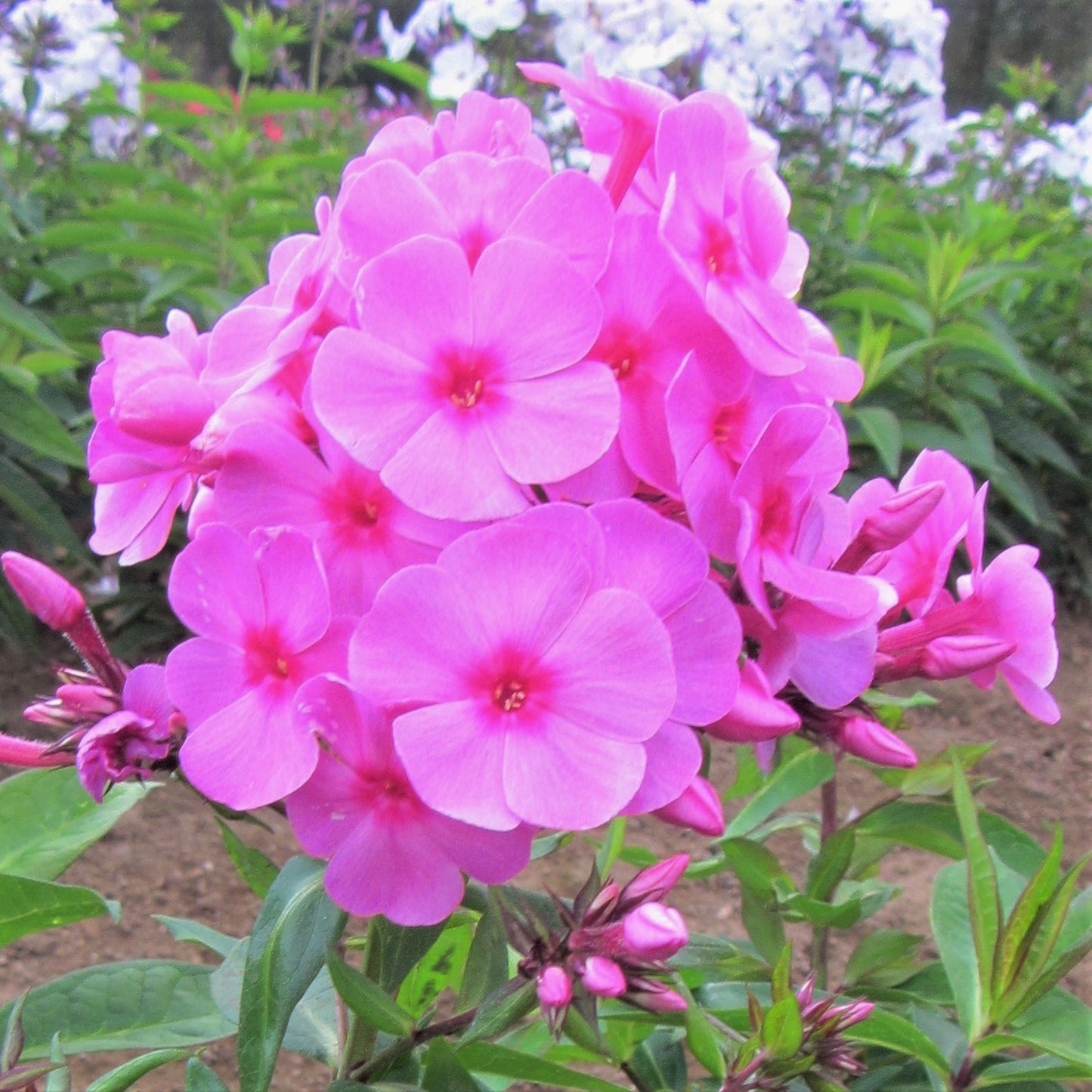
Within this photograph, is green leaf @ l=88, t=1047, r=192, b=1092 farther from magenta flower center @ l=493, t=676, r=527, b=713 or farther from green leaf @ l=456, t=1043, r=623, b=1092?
magenta flower center @ l=493, t=676, r=527, b=713

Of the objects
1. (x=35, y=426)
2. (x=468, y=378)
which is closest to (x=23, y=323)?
(x=35, y=426)

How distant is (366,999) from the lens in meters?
0.72

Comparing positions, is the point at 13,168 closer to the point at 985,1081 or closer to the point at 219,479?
the point at 219,479

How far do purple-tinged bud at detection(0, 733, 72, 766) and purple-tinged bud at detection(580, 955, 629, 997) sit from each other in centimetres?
36

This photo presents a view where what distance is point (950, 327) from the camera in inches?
98.5

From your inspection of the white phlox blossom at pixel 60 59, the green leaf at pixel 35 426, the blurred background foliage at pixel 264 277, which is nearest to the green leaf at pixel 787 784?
the blurred background foliage at pixel 264 277

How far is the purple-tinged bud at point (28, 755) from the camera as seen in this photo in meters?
0.70

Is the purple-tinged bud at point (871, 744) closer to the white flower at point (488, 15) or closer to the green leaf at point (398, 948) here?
the green leaf at point (398, 948)

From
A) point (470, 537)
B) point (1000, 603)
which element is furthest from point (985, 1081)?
point (470, 537)

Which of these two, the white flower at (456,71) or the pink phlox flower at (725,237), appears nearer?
the pink phlox flower at (725,237)

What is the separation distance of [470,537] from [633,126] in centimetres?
34

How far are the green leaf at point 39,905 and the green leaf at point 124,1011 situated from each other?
0.45 feet

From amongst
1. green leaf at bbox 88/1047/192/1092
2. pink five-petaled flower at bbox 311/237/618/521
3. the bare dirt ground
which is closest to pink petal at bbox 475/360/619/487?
pink five-petaled flower at bbox 311/237/618/521

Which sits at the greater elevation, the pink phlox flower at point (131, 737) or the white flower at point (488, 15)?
the white flower at point (488, 15)
